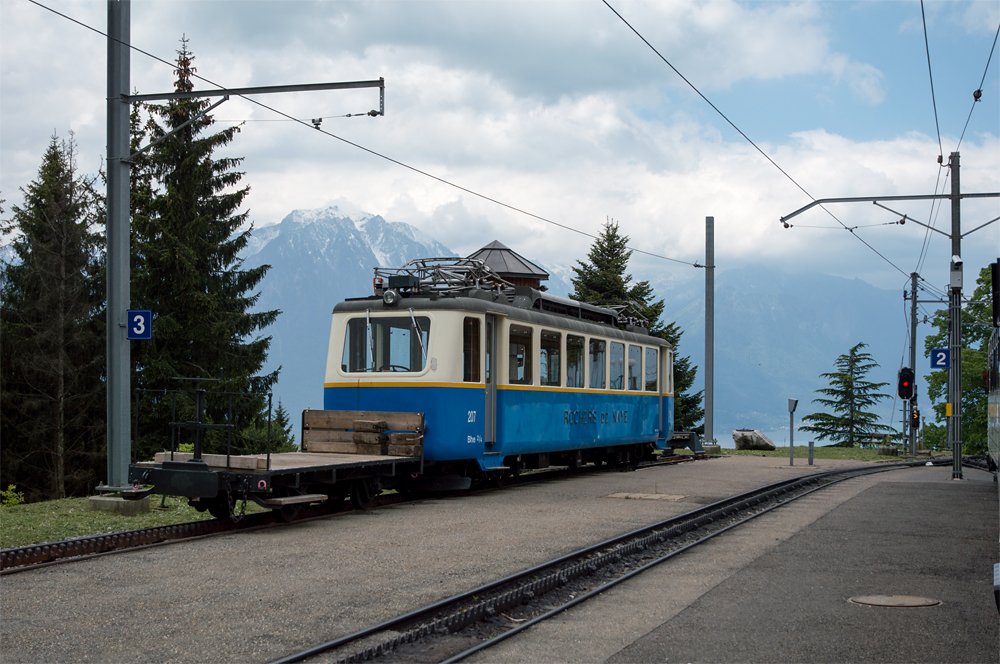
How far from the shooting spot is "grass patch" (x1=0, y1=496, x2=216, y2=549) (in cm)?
1161

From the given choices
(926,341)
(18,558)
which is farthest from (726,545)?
(926,341)

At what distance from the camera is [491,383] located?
16.4 metres

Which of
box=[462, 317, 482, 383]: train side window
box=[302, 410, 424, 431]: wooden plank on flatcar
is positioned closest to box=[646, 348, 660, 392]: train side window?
box=[462, 317, 482, 383]: train side window

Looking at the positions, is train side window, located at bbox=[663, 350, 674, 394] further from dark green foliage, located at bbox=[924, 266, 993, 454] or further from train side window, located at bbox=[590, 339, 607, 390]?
dark green foliage, located at bbox=[924, 266, 993, 454]

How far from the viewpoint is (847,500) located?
17.3 metres

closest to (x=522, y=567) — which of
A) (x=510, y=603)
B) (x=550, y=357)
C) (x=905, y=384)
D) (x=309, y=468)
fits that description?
(x=510, y=603)

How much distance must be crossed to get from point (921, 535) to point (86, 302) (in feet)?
85.9

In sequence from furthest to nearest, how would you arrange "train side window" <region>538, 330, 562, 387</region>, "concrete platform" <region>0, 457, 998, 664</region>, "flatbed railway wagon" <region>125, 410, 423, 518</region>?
"train side window" <region>538, 330, 562, 387</region> < "flatbed railway wagon" <region>125, 410, 423, 518</region> < "concrete platform" <region>0, 457, 998, 664</region>

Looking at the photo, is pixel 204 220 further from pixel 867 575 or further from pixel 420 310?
pixel 867 575

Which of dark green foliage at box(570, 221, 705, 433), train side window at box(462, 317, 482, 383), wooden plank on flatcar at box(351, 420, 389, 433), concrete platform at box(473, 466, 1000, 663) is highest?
dark green foliage at box(570, 221, 705, 433)

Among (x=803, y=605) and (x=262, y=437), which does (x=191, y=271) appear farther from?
(x=803, y=605)

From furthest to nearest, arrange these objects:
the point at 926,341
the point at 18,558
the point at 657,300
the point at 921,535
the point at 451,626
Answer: the point at 926,341 → the point at 657,300 → the point at 921,535 → the point at 18,558 → the point at 451,626

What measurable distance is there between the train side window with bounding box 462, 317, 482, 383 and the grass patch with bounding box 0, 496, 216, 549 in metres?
4.17

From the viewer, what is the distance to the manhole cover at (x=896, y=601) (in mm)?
8445
